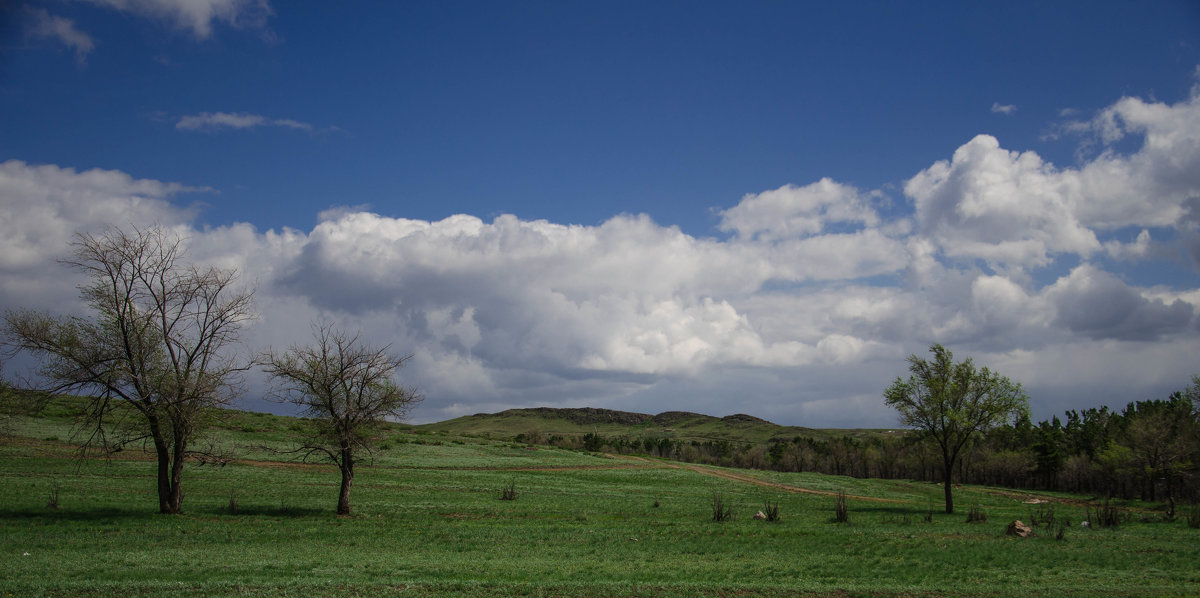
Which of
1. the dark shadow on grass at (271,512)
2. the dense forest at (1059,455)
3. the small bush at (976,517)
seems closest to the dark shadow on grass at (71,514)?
the dark shadow on grass at (271,512)

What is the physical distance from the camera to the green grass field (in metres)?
15.6

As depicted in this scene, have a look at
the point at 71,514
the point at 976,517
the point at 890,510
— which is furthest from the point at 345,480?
the point at 890,510

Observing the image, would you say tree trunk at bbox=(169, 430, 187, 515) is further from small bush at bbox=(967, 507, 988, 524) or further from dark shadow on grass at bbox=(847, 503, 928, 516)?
small bush at bbox=(967, 507, 988, 524)

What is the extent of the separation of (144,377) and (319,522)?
935cm

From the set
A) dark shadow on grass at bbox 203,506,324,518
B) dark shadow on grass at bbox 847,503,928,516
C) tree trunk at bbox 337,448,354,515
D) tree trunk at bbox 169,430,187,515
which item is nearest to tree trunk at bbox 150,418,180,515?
tree trunk at bbox 169,430,187,515

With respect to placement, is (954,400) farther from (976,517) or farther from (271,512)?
(271,512)

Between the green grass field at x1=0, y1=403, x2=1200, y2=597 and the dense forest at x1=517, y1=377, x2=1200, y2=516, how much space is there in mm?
20393

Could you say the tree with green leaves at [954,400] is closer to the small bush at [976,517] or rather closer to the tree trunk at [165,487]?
the small bush at [976,517]

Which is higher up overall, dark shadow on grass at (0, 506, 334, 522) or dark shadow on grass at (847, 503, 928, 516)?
dark shadow on grass at (0, 506, 334, 522)

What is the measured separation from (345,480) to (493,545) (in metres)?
10.5

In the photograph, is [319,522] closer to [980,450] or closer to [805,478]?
[805,478]

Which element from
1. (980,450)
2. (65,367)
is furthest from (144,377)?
(980,450)

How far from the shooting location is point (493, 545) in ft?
73.0

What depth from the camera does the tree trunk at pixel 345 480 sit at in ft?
93.3
